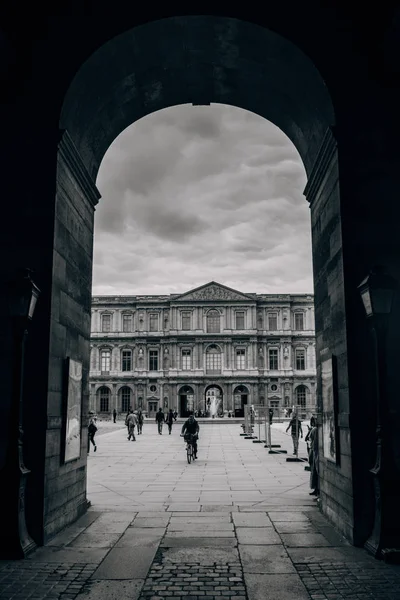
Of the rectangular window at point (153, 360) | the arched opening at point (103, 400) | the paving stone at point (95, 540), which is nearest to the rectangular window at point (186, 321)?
the rectangular window at point (153, 360)

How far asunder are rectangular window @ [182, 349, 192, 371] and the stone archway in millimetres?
59613

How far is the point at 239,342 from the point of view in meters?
68.9

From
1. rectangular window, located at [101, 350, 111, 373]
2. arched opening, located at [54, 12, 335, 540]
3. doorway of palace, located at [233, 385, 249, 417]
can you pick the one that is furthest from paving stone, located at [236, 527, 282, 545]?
rectangular window, located at [101, 350, 111, 373]

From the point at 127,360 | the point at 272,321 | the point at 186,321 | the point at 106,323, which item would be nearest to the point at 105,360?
the point at 127,360

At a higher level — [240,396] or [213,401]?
[240,396]

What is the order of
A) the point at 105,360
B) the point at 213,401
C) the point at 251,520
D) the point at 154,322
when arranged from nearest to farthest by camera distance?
the point at 251,520
the point at 213,401
the point at 105,360
the point at 154,322

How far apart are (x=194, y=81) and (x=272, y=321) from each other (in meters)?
61.2

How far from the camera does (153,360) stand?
69750 millimetres

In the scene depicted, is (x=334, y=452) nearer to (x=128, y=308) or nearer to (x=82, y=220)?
(x=82, y=220)

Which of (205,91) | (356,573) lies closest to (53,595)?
Result: (356,573)

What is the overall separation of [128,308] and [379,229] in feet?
212

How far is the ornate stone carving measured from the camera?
229ft

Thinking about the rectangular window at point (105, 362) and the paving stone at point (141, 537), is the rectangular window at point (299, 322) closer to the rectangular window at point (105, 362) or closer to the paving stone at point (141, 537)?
the rectangular window at point (105, 362)

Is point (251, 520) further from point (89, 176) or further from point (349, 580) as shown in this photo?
point (89, 176)
